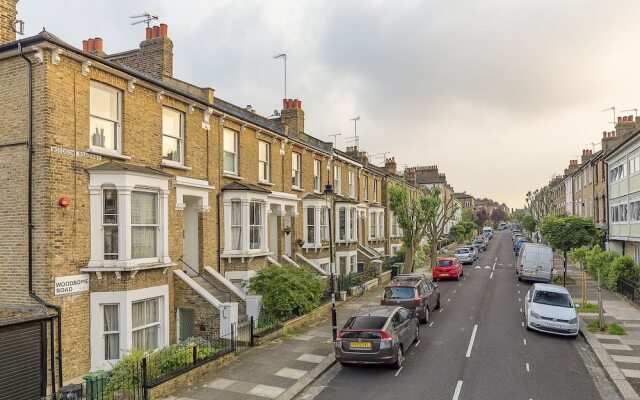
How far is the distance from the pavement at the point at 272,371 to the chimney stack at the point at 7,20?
11.6 metres

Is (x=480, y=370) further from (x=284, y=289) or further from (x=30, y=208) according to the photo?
(x=30, y=208)

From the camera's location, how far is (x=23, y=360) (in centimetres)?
1064

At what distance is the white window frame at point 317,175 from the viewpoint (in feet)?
94.8

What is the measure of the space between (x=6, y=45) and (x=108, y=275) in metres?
6.90

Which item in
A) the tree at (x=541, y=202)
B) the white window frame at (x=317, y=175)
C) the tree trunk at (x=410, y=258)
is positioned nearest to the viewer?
the white window frame at (x=317, y=175)

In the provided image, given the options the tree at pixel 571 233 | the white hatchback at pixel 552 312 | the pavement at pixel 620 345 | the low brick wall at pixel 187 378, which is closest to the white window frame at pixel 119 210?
the low brick wall at pixel 187 378

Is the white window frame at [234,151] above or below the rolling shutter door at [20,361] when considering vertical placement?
above

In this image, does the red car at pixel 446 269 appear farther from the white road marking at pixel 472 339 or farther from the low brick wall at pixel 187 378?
the low brick wall at pixel 187 378

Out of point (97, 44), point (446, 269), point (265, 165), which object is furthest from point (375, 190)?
point (97, 44)

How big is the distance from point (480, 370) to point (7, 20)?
17613 mm

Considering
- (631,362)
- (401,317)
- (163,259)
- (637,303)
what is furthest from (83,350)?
(637,303)

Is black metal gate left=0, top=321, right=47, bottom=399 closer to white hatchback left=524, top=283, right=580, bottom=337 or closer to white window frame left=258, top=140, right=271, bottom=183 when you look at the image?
white window frame left=258, top=140, right=271, bottom=183

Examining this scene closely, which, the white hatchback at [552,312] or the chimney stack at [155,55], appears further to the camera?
the chimney stack at [155,55]

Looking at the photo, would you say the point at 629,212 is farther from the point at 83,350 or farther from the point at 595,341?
the point at 83,350
